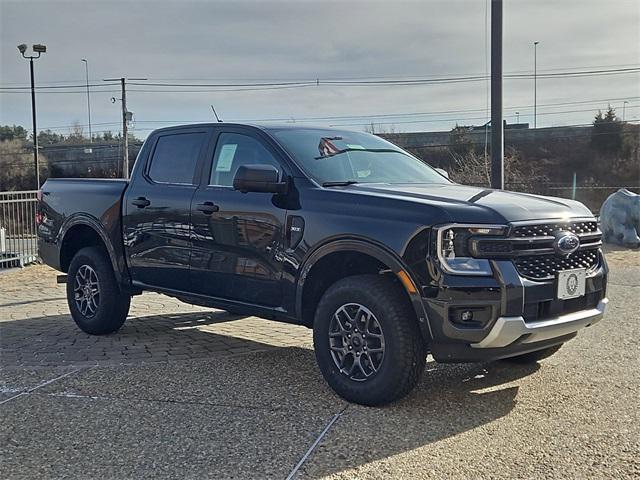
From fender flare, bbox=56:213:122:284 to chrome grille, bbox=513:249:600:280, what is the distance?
3910mm

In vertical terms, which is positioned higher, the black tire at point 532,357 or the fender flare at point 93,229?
the fender flare at point 93,229

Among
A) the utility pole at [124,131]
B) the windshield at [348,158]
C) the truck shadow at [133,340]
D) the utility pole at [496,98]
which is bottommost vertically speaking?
the truck shadow at [133,340]

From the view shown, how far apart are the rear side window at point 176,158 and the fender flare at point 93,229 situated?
2.61ft

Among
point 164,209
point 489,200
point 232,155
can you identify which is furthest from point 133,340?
point 489,200

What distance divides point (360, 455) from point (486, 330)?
3.39 ft

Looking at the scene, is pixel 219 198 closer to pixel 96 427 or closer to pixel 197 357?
pixel 197 357

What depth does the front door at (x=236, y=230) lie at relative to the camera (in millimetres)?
5000

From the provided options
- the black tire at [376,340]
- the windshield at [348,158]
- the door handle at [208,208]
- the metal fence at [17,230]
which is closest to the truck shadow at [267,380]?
the black tire at [376,340]

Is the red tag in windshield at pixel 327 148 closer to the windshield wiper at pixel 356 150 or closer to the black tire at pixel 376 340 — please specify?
the windshield wiper at pixel 356 150

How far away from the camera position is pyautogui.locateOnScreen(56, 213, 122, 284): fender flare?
645cm

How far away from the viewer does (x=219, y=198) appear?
5.39 m

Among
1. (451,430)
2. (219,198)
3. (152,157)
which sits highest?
(152,157)

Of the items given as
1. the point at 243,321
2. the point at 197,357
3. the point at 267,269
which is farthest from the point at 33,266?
the point at 267,269

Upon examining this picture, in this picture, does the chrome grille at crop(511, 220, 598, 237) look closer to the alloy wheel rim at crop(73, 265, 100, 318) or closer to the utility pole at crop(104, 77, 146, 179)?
the alloy wheel rim at crop(73, 265, 100, 318)
